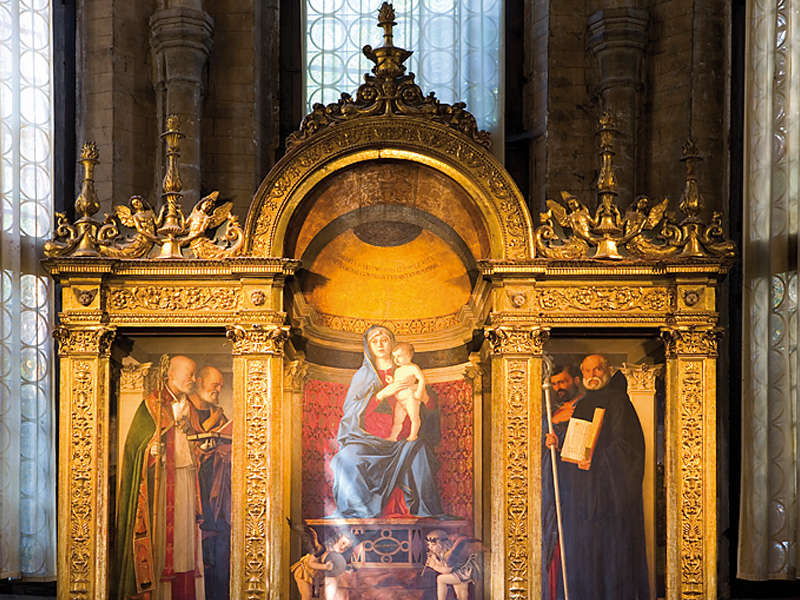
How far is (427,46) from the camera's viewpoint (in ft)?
44.3

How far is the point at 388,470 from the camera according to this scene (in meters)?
10.2

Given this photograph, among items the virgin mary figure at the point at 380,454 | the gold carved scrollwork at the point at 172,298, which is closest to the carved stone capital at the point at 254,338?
the gold carved scrollwork at the point at 172,298

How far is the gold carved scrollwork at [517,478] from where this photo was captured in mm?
9578

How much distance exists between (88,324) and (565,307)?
13.1 feet

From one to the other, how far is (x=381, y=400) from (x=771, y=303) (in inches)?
158

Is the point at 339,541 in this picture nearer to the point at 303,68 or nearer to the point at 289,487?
the point at 289,487

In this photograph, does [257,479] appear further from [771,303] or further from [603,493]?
[771,303]

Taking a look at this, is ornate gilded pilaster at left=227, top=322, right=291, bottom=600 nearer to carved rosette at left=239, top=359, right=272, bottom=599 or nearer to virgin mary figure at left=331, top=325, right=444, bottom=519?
carved rosette at left=239, top=359, right=272, bottom=599

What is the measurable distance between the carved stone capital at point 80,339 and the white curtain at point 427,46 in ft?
15.9

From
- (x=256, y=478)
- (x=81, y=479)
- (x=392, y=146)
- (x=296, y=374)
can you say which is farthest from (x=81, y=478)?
(x=392, y=146)

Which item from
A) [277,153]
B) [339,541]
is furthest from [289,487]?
[277,153]

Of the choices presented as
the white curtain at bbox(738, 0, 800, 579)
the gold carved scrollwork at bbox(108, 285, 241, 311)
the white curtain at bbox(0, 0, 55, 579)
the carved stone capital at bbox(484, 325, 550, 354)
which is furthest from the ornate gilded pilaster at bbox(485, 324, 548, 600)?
the white curtain at bbox(0, 0, 55, 579)

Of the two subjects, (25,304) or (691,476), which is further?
(25,304)

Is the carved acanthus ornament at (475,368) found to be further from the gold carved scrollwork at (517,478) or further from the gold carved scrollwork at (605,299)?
the gold carved scrollwork at (605,299)
